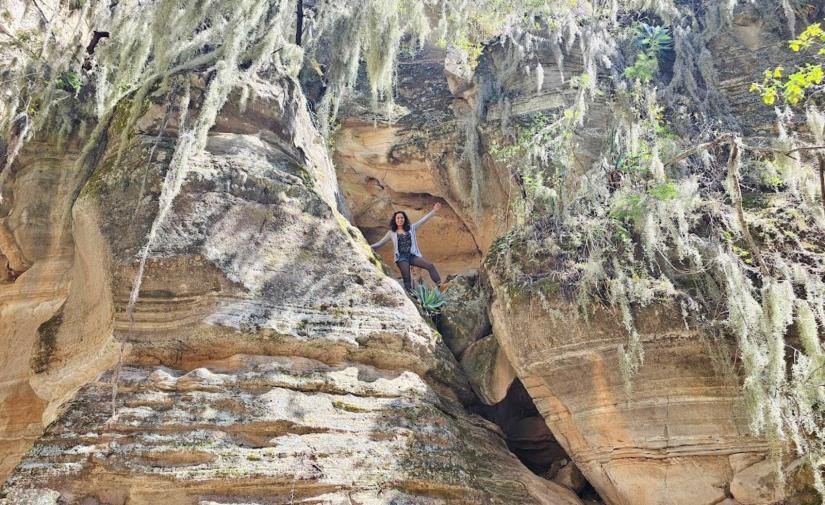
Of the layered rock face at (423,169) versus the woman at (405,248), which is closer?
the woman at (405,248)

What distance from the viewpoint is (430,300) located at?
8062 mm

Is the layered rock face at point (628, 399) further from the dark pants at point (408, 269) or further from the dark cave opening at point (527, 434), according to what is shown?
the dark pants at point (408, 269)

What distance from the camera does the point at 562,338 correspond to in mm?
6723

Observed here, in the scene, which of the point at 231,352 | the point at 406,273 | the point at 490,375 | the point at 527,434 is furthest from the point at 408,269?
the point at 231,352

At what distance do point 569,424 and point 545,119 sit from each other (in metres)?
5.49

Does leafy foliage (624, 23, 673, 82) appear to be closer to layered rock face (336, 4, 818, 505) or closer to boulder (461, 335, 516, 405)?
layered rock face (336, 4, 818, 505)

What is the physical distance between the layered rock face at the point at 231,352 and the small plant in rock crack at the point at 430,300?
30.2 inches

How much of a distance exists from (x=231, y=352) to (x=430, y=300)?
271cm

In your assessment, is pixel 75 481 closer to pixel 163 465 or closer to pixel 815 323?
pixel 163 465

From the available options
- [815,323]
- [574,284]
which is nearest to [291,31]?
[574,284]

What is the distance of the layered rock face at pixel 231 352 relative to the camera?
527 cm

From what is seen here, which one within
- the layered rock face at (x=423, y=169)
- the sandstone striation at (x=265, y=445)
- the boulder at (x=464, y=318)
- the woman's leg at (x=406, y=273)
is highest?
the layered rock face at (x=423, y=169)

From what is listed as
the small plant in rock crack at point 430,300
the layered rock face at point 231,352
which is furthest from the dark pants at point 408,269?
the layered rock face at point 231,352

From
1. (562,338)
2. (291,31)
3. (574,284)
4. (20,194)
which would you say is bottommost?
(562,338)
